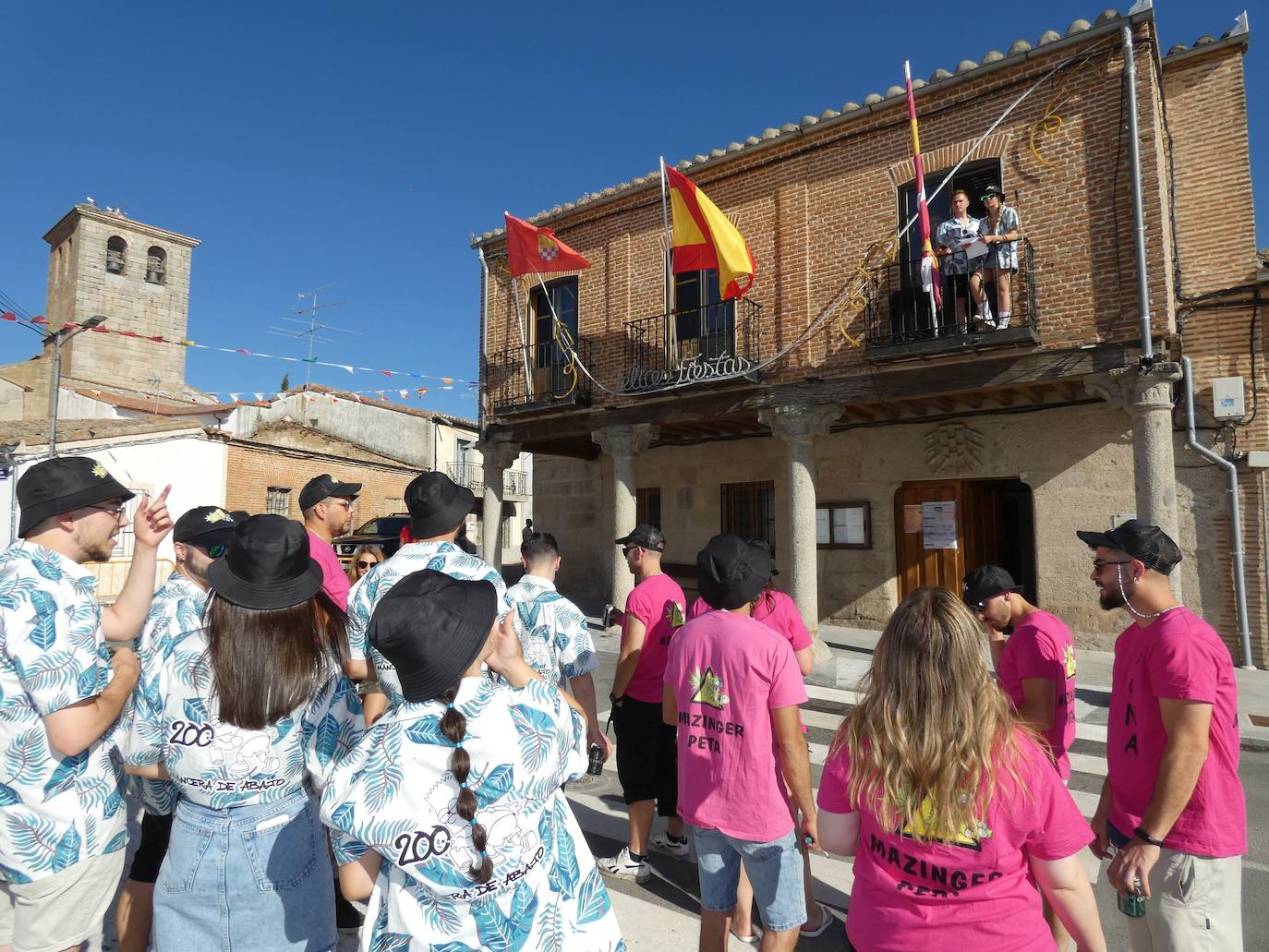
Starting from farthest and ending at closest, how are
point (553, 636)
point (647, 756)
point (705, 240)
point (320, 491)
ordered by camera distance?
point (705, 240) < point (320, 491) < point (647, 756) < point (553, 636)

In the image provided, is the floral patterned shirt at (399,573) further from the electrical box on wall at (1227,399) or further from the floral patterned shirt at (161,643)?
the electrical box on wall at (1227,399)

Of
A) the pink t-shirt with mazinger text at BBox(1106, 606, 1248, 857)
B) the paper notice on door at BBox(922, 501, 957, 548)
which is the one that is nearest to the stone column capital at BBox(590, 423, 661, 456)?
the paper notice on door at BBox(922, 501, 957, 548)

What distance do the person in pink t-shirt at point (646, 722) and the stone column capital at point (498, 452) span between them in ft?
34.1

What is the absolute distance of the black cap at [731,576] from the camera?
9.50 ft

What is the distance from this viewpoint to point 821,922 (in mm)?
3287

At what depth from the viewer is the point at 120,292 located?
3469cm

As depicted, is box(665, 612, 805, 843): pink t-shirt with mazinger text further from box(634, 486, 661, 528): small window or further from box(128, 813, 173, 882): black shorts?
box(634, 486, 661, 528): small window

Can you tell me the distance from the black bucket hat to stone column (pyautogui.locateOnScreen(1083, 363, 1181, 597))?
903 cm

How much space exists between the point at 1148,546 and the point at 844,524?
9882 millimetres

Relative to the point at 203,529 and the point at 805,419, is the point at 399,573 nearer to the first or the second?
A: the point at 203,529

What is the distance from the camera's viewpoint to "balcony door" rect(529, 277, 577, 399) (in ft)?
45.7

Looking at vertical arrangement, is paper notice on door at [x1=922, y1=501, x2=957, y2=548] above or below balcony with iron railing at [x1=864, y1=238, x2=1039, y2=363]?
below

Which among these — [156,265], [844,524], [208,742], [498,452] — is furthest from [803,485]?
[156,265]

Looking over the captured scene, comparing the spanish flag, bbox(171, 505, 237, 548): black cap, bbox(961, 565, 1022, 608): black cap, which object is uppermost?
the spanish flag
